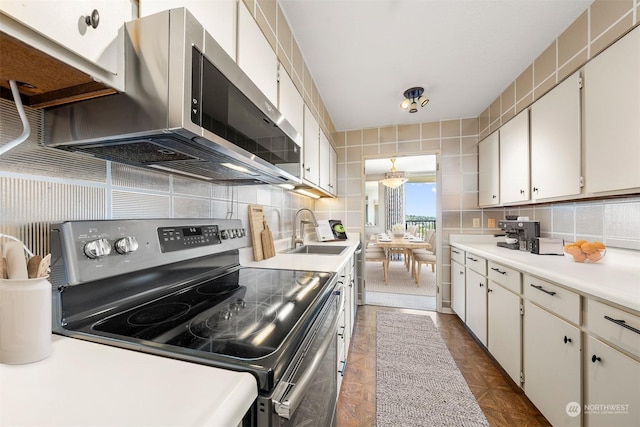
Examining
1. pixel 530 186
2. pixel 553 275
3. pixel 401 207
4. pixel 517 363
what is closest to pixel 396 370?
pixel 517 363

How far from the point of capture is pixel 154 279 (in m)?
0.82

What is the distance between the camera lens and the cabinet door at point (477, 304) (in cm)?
205

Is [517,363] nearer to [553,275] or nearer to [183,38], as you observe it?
[553,275]

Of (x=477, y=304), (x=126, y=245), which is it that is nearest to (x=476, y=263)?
(x=477, y=304)

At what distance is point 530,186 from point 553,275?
1116 millimetres

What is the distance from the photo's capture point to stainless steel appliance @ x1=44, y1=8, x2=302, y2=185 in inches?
22.0

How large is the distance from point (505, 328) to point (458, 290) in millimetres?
988

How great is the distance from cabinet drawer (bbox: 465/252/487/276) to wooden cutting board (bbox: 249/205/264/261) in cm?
185

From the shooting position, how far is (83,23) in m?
0.46

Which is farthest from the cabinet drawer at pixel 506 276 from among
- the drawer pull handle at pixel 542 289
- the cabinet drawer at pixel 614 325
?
the cabinet drawer at pixel 614 325

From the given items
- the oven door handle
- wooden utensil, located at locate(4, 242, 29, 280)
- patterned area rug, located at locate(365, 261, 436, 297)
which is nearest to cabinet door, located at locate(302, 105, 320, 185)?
the oven door handle

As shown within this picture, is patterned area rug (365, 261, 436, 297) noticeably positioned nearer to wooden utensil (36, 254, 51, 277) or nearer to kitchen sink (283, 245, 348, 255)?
kitchen sink (283, 245, 348, 255)

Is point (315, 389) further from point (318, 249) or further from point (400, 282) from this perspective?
point (400, 282)

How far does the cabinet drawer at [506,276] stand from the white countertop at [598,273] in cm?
6
